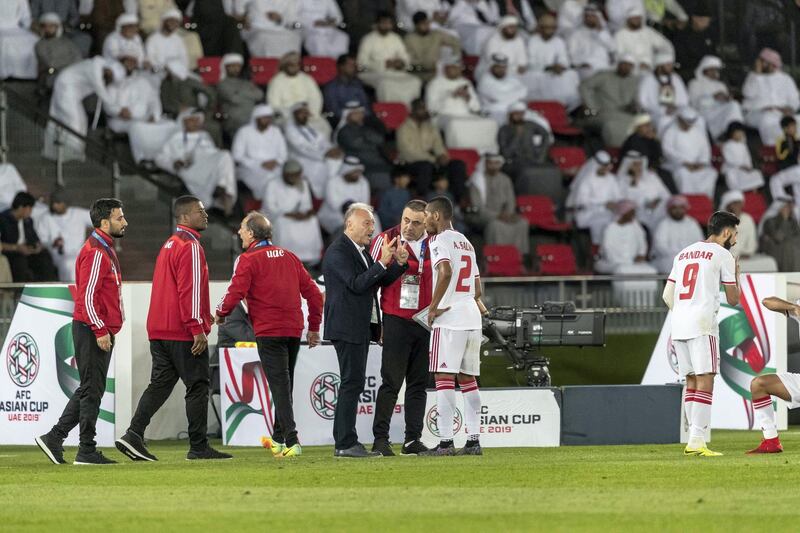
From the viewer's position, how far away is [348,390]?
12977 millimetres

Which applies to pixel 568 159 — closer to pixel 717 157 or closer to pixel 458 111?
pixel 458 111

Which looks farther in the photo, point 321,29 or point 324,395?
point 321,29

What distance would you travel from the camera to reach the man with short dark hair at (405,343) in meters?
13.5

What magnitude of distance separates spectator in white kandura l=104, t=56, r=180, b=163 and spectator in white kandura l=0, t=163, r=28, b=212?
94.1 inches

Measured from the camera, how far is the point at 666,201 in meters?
25.7

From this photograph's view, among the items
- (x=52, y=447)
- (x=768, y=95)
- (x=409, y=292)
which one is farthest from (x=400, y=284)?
(x=768, y=95)

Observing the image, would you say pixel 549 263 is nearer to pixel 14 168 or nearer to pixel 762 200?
pixel 762 200

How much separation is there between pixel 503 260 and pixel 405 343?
30.5ft

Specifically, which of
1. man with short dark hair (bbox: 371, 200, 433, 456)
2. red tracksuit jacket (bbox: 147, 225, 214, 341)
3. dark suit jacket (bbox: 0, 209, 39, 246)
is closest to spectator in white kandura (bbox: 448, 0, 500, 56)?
dark suit jacket (bbox: 0, 209, 39, 246)

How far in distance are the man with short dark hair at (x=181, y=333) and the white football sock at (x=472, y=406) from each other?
204 centimetres

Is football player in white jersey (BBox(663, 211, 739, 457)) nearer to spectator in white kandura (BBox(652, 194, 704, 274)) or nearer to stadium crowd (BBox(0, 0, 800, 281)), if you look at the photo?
stadium crowd (BBox(0, 0, 800, 281))

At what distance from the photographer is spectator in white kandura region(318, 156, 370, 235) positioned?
23.2 m

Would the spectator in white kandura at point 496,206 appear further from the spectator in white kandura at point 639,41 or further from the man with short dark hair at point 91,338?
the man with short dark hair at point 91,338

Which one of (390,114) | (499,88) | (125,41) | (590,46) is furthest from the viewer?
(590,46)
